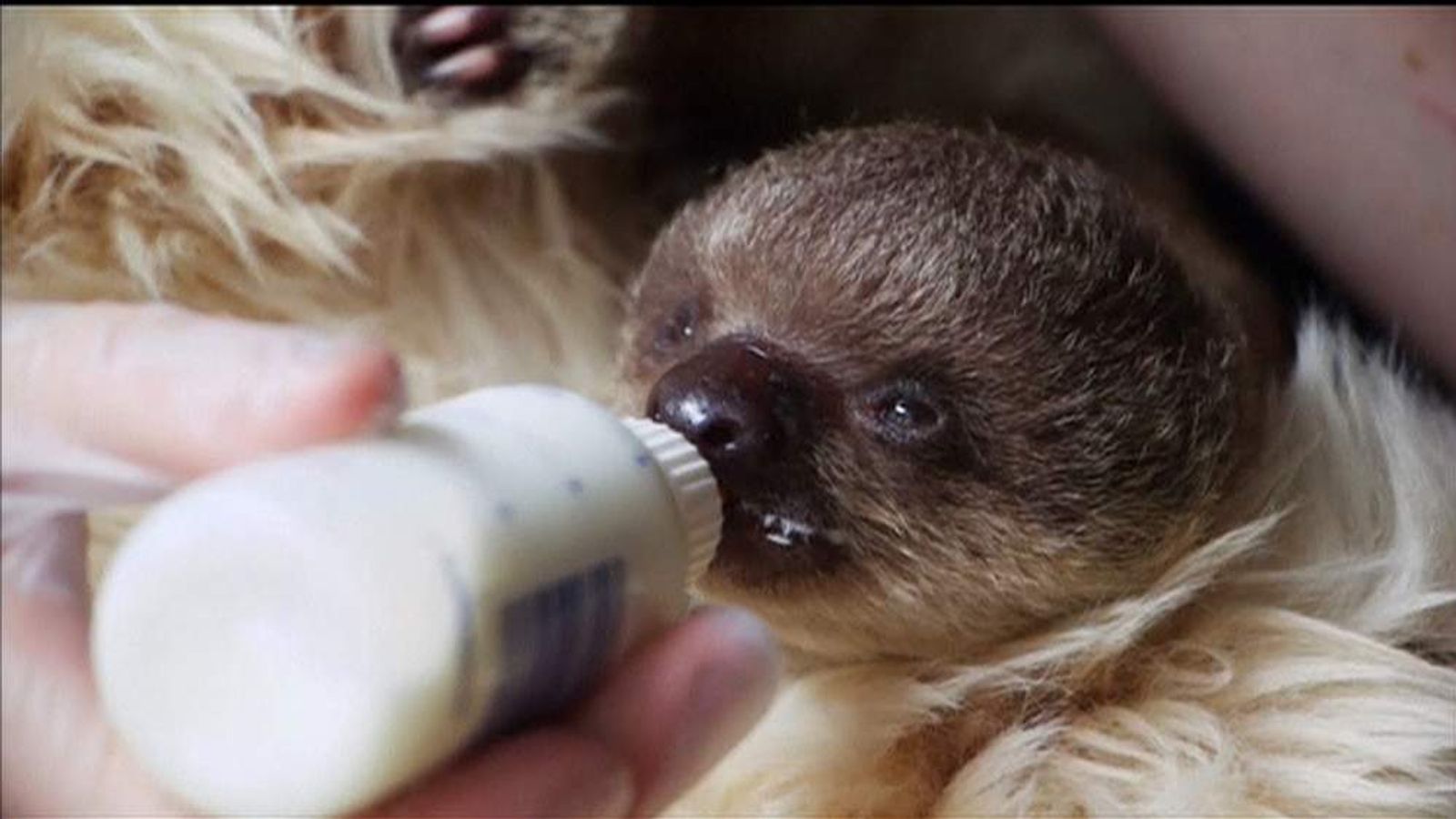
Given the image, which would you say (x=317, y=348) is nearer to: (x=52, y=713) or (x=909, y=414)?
(x=52, y=713)

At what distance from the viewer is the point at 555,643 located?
520 millimetres

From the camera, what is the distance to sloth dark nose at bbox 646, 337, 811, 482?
0.71m

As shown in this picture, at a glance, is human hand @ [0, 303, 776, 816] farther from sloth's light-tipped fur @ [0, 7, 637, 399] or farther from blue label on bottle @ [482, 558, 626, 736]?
sloth's light-tipped fur @ [0, 7, 637, 399]

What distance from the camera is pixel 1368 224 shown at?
104cm

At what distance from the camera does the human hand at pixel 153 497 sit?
529 mm

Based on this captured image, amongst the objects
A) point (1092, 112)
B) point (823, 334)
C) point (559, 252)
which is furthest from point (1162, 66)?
point (823, 334)


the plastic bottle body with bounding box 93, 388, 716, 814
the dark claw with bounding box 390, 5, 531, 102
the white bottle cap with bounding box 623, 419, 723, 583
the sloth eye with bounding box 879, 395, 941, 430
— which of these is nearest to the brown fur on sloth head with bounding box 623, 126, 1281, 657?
the sloth eye with bounding box 879, 395, 941, 430

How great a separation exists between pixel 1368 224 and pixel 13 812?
0.76 metres

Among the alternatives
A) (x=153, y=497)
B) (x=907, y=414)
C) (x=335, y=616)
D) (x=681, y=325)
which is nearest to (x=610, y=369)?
(x=681, y=325)

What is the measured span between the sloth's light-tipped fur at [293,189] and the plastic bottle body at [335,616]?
498 millimetres

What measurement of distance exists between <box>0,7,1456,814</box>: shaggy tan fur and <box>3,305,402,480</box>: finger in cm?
29

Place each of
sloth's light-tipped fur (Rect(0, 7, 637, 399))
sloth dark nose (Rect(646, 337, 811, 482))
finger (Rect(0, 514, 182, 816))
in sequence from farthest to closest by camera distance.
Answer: sloth's light-tipped fur (Rect(0, 7, 637, 399))
sloth dark nose (Rect(646, 337, 811, 482))
finger (Rect(0, 514, 182, 816))

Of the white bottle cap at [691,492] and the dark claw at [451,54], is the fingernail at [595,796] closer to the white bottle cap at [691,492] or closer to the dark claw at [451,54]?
the white bottle cap at [691,492]

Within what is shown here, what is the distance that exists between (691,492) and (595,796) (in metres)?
0.10
